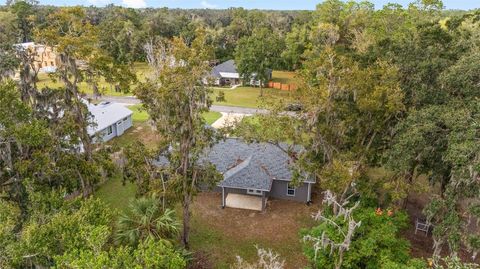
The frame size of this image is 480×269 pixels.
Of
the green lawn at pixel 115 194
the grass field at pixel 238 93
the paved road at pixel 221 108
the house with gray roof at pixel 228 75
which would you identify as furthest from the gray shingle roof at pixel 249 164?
the house with gray roof at pixel 228 75

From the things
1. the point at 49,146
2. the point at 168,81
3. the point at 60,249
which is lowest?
the point at 60,249

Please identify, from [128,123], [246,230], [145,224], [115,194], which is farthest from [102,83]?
[145,224]

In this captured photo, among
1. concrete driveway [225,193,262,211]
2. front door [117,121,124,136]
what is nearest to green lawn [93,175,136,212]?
concrete driveway [225,193,262,211]

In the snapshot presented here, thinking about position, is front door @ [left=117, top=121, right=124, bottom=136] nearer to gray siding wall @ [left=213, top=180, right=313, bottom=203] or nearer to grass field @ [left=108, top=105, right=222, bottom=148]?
grass field @ [left=108, top=105, right=222, bottom=148]

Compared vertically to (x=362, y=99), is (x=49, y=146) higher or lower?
lower

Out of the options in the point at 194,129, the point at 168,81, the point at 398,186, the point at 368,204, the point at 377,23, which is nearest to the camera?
the point at 168,81

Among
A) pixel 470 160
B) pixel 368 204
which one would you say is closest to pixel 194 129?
pixel 368 204

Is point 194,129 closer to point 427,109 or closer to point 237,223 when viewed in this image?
point 237,223
